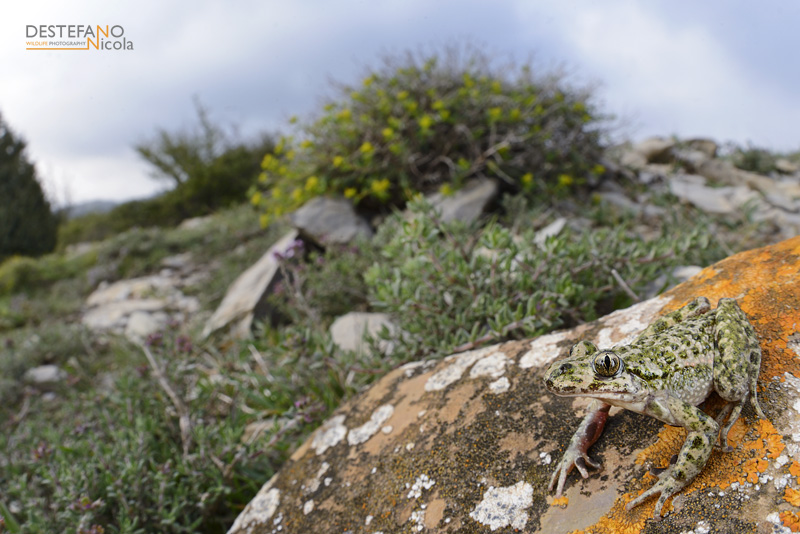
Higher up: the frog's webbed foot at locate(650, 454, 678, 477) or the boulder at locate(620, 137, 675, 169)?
the frog's webbed foot at locate(650, 454, 678, 477)

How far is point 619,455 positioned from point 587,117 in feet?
21.8

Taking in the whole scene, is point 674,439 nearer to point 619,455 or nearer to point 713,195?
point 619,455

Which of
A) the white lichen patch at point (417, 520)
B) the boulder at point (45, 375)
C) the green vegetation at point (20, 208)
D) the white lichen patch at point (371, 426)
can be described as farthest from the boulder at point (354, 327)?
the green vegetation at point (20, 208)

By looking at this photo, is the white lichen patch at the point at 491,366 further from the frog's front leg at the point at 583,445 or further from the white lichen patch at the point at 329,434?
the white lichen patch at the point at 329,434

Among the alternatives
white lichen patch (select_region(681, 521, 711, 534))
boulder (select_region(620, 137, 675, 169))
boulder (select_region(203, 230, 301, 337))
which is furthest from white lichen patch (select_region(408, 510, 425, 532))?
boulder (select_region(620, 137, 675, 169))

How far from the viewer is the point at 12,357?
5.98 m

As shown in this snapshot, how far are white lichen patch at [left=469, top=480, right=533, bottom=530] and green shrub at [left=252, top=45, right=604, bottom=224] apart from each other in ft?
16.3

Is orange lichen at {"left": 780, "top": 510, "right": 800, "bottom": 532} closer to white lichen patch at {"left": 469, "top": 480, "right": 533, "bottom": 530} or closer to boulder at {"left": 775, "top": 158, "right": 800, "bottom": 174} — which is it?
white lichen patch at {"left": 469, "top": 480, "right": 533, "bottom": 530}

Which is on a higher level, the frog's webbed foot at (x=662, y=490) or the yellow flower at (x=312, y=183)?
the yellow flower at (x=312, y=183)

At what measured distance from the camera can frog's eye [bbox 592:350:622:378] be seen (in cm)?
142

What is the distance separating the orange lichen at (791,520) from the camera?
124 cm

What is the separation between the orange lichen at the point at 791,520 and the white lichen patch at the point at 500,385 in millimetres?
978

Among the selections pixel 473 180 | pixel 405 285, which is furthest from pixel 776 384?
pixel 473 180

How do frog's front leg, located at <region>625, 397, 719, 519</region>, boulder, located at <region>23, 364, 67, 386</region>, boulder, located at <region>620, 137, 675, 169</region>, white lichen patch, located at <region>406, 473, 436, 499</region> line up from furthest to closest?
boulder, located at <region>620, 137, 675, 169</region>
boulder, located at <region>23, 364, 67, 386</region>
white lichen patch, located at <region>406, 473, 436, 499</region>
frog's front leg, located at <region>625, 397, 719, 519</region>
